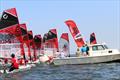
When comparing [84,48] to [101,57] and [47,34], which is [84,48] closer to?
[101,57]

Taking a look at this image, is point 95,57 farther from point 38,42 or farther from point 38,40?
point 38,40

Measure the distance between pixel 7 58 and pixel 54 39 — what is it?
17.0m

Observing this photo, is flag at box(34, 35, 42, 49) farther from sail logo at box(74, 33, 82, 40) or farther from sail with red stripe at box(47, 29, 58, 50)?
sail logo at box(74, 33, 82, 40)

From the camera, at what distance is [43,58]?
144 feet

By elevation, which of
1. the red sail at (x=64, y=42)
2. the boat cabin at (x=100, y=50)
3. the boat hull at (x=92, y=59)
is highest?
the red sail at (x=64, y=42)

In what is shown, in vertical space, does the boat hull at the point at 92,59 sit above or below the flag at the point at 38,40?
below

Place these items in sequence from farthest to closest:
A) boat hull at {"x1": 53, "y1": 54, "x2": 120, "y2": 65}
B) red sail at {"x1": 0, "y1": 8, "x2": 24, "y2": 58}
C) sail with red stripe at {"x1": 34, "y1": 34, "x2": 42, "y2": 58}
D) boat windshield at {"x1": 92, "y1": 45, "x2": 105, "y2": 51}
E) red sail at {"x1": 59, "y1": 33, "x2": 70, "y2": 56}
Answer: red sail at {"x1": 59, "y1": 33, "x2": 70, "y2": 56} < sail with red stripe at {"x1": 34, "y1": 34, "x2": 42, "y2": 58} < boat windshield at {"x1": 92, "y1": 45, "x2": 105, "y2": 51} < boat hull at {"x1": 53, "y1": 54, "x2": 120, "y2": 65} < red sail at {"x1": 0, "y1": 8, "x2": 24, "y2": 58}

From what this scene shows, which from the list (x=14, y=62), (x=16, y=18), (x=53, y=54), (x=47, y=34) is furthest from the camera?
(x=47, y=34)

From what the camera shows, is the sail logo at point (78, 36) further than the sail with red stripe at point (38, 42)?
No

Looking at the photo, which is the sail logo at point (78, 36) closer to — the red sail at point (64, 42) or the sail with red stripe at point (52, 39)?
the sail with red stripe at point (52, 39)

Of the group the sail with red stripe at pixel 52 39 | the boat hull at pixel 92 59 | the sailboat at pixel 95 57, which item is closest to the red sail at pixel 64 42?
the sail with red stripe at pixel 52 39

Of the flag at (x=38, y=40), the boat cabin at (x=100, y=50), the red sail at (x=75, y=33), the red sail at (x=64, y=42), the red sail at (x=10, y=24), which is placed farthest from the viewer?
the flag at (x=38, y=40)

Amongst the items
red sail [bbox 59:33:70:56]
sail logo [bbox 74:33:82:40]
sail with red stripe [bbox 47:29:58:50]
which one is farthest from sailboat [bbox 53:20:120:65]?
red sail [bbox 59:33:70:56]

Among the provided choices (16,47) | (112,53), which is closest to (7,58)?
(16,47)
